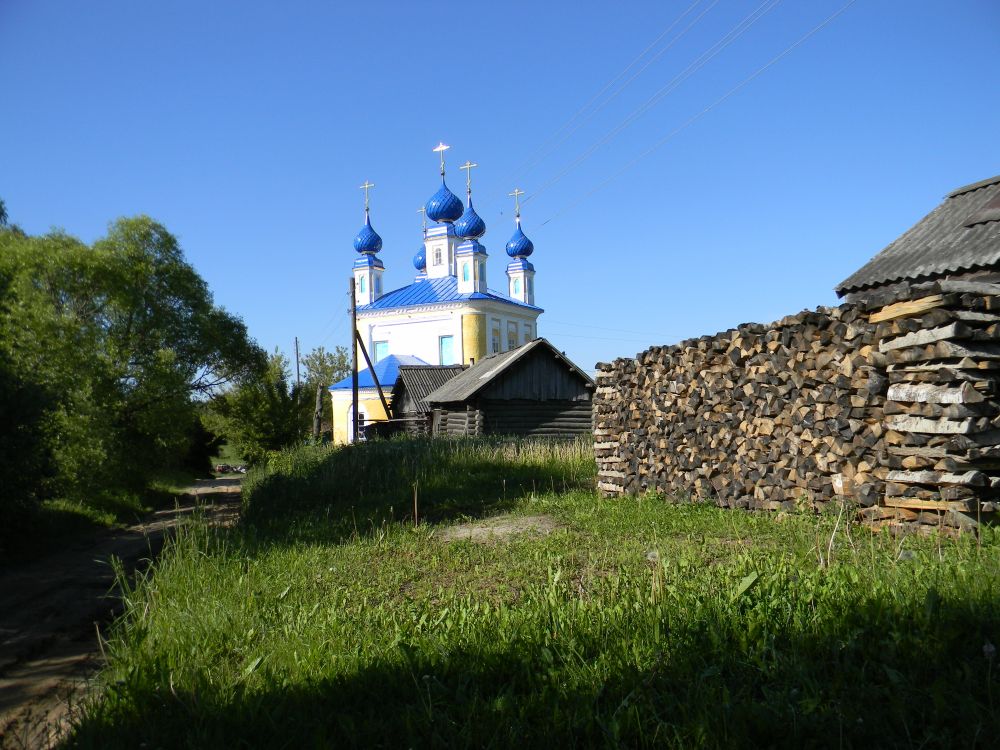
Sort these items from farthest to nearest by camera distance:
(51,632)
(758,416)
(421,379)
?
(421,379) < (758,416) < (51,632)

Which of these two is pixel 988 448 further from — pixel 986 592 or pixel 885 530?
pixel 986 592

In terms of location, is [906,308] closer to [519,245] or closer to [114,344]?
[114,344]

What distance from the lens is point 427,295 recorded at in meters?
53.0

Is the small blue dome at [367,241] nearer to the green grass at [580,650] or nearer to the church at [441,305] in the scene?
the church at [441,305]

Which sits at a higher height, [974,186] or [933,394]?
[974,186]

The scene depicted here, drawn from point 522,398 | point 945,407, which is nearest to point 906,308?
point 945,407

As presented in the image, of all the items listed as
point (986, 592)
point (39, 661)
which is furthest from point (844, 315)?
point (39, 661)

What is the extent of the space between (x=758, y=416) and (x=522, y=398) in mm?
18527

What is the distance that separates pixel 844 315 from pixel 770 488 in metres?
2.03

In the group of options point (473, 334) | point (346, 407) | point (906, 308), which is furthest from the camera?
point (473, 334)

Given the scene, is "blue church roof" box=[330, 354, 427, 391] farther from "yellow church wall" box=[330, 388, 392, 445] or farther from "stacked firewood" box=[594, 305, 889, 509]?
"stacked firewood" box=[594, 305, 889, 509]

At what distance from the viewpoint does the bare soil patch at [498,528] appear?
815cm

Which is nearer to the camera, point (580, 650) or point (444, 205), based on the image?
point (580, 650)

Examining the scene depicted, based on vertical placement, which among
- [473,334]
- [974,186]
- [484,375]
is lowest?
[484,375]
